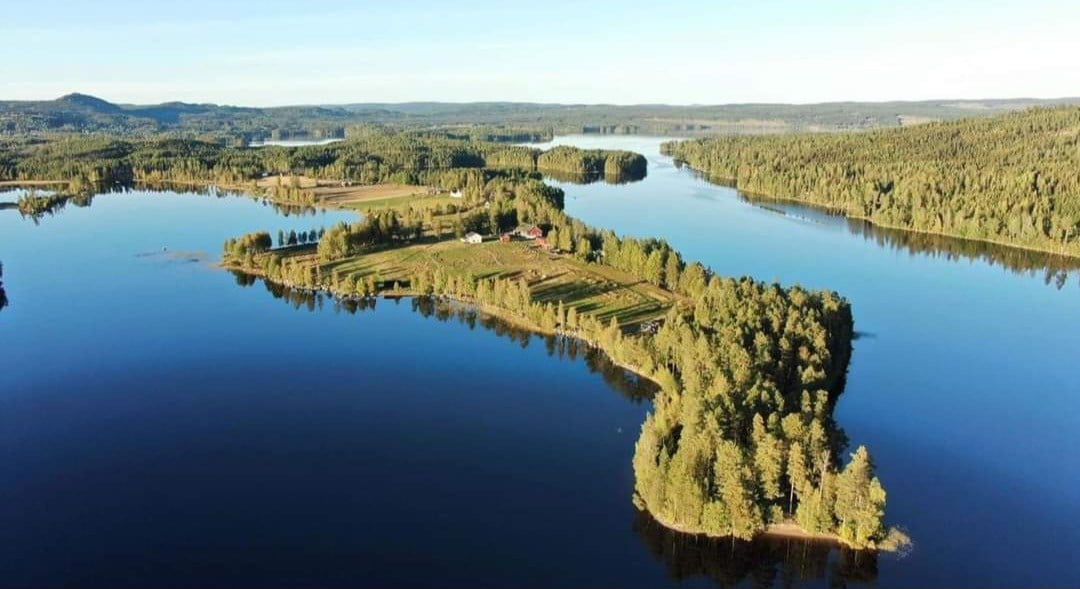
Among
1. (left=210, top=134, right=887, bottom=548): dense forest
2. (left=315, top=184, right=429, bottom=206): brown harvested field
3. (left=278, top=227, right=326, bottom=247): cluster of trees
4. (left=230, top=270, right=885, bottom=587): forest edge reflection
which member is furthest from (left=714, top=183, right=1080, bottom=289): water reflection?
(left=278, top=227, right=326, bottom=247): cluster of trees

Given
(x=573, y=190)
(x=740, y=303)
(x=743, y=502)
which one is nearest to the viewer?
(x=743, y=502)

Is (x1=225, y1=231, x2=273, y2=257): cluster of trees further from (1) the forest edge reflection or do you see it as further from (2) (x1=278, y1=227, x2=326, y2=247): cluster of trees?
(1) the forest edge reflection

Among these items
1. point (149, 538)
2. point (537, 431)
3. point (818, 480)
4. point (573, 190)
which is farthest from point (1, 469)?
point (573, 190)

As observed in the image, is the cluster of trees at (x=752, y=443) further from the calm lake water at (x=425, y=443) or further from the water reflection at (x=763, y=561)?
the calm lake water at (x=425, y=443)

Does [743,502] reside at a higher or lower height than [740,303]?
lower

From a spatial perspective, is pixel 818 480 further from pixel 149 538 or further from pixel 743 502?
pixel 149 538

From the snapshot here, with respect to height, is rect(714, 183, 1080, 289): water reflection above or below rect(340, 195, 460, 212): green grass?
below
